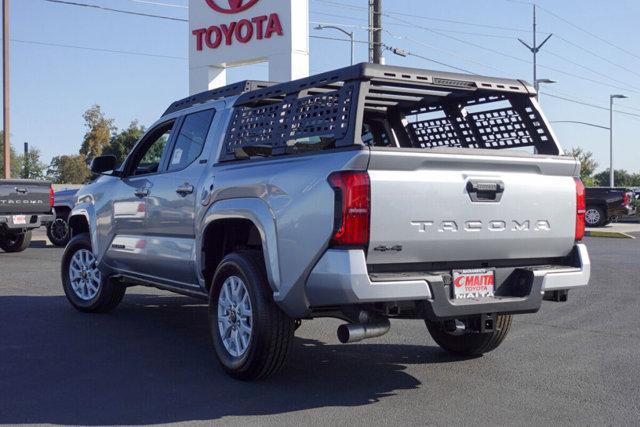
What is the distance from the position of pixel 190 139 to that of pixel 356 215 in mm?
2494

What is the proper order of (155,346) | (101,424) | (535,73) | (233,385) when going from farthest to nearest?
(535,73) → (155,346) → (233,385) → (101,424)

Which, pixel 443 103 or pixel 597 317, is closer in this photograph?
pixel 443 103

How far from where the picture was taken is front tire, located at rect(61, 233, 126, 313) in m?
8.29

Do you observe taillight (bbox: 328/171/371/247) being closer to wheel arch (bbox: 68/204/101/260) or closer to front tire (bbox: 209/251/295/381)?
front tire (bbox: 209/251/295/381)

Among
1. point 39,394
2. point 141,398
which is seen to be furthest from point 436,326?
point 39,394

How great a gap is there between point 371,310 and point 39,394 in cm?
222

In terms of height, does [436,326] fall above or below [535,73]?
below

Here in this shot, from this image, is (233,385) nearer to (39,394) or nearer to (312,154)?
(39,394)

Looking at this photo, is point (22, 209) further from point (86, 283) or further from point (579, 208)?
point (579, 208)

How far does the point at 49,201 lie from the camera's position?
16.1 m

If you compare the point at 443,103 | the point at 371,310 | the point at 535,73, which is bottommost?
the point at 371,310

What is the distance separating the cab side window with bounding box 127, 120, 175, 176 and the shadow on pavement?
1492 millimetres

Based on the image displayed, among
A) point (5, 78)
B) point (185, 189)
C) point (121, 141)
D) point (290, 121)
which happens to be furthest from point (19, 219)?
point (121, 141)

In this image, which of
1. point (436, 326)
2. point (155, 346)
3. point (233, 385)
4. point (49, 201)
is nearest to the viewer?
point (233, 385)
